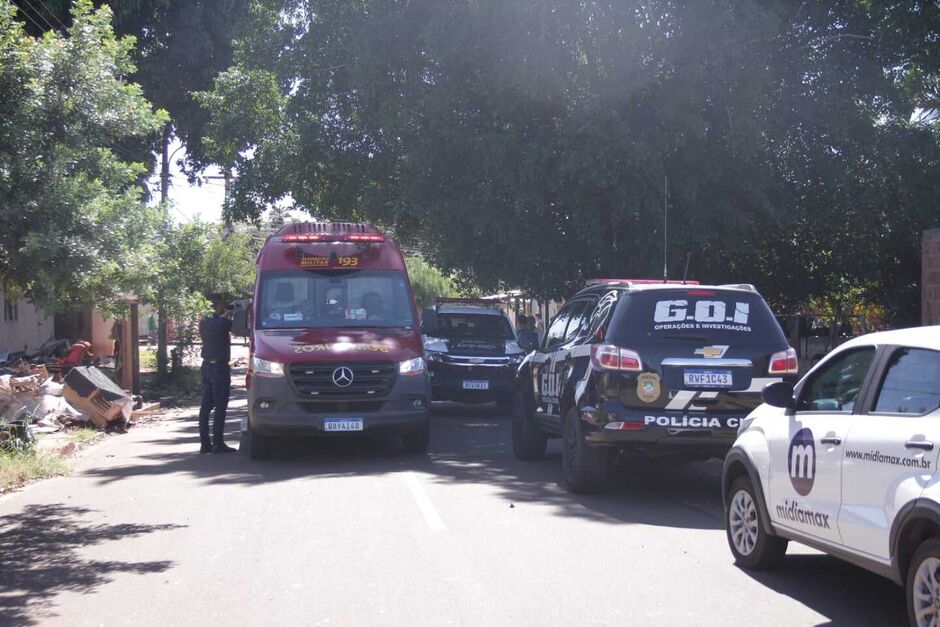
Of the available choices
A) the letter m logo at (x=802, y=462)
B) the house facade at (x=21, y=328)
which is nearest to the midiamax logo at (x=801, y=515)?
the letter m logo at (x=802, y=462)

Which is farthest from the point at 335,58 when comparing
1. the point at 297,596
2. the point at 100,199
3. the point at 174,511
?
the point at 297,596

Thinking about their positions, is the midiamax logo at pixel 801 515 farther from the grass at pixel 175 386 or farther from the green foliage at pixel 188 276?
the grass at pixel 175 386

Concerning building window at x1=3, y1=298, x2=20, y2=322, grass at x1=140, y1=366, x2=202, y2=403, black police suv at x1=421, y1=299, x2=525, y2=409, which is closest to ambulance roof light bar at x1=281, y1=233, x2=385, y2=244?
black police suv at x1=421, y1=299, x2=525, y2=409

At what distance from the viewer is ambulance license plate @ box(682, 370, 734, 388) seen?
31.4 feet

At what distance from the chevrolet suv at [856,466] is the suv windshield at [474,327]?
12.0 metres

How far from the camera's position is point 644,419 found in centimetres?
949

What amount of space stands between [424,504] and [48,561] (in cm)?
330

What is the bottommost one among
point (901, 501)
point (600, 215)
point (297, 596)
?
point (297, 596)

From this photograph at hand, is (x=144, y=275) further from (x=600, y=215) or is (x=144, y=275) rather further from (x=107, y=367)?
(x=107, y=367)

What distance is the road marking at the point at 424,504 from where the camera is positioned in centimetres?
883

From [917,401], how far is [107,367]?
24657 millimetres

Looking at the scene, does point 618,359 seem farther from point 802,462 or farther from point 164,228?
point 164,228

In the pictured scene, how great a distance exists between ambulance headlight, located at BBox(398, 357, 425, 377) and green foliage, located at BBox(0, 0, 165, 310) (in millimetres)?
3431

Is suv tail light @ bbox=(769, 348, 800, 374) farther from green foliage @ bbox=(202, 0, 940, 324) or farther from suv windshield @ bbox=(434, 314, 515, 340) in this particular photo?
suv windshield @ bbox=(434, 314, 515, 340)
